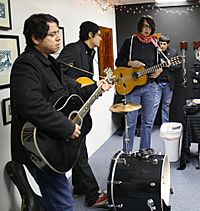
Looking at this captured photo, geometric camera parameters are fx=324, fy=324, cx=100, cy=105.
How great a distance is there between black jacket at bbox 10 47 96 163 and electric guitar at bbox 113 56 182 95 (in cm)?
169

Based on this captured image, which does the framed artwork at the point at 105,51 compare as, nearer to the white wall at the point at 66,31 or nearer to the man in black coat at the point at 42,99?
the white wall at the point at 66,31

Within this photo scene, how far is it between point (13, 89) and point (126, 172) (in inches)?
41.7

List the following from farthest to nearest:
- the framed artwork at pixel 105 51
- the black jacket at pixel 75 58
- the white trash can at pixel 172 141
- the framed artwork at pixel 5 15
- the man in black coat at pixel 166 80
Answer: the man in black coat at pixel 166 80
the framed artwork at pixel 105 51
the white trash can at pixel 172 141
the black jacket at pixel 75 58
the framed artwork at pixel 5 15

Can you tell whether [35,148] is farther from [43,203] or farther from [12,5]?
[12,5]

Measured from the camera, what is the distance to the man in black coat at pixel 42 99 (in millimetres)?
1578

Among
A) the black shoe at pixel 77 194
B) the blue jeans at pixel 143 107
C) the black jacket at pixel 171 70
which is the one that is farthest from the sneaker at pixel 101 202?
the black jacket at pixel 171 70

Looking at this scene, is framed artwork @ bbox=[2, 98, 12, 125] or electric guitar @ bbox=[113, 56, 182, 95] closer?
framed artwork @ bbox=[2, 98, 12, 125]

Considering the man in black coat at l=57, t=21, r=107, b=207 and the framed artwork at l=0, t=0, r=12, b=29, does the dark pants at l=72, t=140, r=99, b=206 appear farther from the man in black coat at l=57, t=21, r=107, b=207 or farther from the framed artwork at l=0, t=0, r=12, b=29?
the framed artwork at l=0, t=0, r=12, b=29

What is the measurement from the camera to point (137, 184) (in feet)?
7.30

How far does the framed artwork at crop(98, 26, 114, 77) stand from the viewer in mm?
4406

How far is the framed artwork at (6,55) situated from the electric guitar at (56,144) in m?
0.62

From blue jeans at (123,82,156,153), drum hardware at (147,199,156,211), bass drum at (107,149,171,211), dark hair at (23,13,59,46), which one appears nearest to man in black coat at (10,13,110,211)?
dark hair at (23,13,59,46)

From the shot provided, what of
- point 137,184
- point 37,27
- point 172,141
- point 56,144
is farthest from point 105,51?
point 56,144

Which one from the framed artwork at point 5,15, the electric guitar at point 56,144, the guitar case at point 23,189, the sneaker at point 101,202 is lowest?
the sneaker at point 101,202
